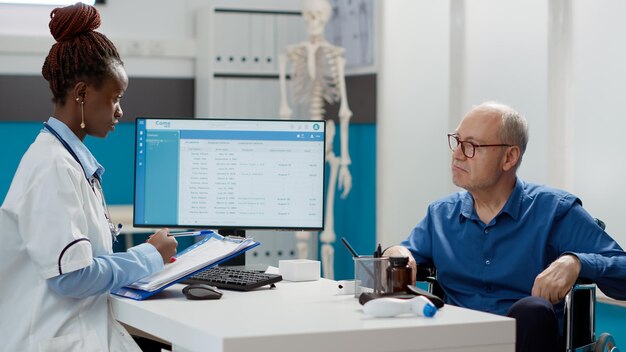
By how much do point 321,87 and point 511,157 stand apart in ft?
8.01

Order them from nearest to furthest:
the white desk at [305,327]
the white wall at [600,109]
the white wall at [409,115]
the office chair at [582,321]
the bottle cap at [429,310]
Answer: the white desk at [305,327] → the bottle cap at [429,310] → the office chair at [582,321] → the white wall at [600,109] → the white wall at [409,115]

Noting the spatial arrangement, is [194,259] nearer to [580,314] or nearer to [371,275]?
[371,275]

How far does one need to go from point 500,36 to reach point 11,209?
2.55 metres

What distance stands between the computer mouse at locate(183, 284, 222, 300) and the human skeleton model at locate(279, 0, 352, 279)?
111 inches

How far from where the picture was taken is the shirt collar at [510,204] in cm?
256

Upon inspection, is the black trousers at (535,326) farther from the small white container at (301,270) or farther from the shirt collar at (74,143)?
the shirt collar at (74,143)

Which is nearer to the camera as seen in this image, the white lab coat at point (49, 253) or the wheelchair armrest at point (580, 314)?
the white lab coat at point (49, 253)

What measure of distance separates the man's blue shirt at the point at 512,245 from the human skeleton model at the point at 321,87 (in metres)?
2.24

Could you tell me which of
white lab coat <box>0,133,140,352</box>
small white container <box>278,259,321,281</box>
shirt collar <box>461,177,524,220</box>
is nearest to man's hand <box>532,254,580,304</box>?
shirt collar <box>461,177,524,220</box>

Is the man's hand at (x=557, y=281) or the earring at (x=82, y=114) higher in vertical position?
the earring at (x=82, y=114)

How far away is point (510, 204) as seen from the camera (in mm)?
2570

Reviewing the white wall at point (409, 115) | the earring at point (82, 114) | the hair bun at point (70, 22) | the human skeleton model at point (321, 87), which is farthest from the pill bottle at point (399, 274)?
the human skeleton model at point (321, 87)

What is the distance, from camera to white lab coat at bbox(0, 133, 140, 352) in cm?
189

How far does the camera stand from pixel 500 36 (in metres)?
3.98
